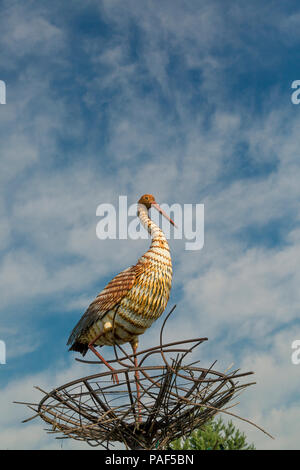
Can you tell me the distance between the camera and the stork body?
5.71m

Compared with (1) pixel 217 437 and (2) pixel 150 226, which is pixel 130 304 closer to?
(2) pixel 150 226

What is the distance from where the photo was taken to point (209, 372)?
5.10 m

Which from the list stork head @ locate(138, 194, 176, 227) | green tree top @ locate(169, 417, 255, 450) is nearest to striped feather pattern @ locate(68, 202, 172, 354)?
stork head @ locate(138, 194, 176, 227)

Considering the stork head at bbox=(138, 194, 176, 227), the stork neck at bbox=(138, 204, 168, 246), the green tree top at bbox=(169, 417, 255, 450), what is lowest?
the green tree top at bbox=(169, 417, 255, 450)

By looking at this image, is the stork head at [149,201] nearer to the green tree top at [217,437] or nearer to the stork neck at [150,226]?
the stork neck at [150,226]

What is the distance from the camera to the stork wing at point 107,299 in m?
5.78

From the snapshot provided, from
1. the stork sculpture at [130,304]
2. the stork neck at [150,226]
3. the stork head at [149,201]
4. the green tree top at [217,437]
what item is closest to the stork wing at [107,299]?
the stork sculpture at [130,304]

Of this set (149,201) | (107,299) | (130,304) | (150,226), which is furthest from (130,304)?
(149,201)

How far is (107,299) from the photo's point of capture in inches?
233

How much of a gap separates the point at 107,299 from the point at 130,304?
1.17 ft

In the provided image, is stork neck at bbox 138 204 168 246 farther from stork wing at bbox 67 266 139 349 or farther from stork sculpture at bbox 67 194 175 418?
stork wing at bbox 67 266 139 349
